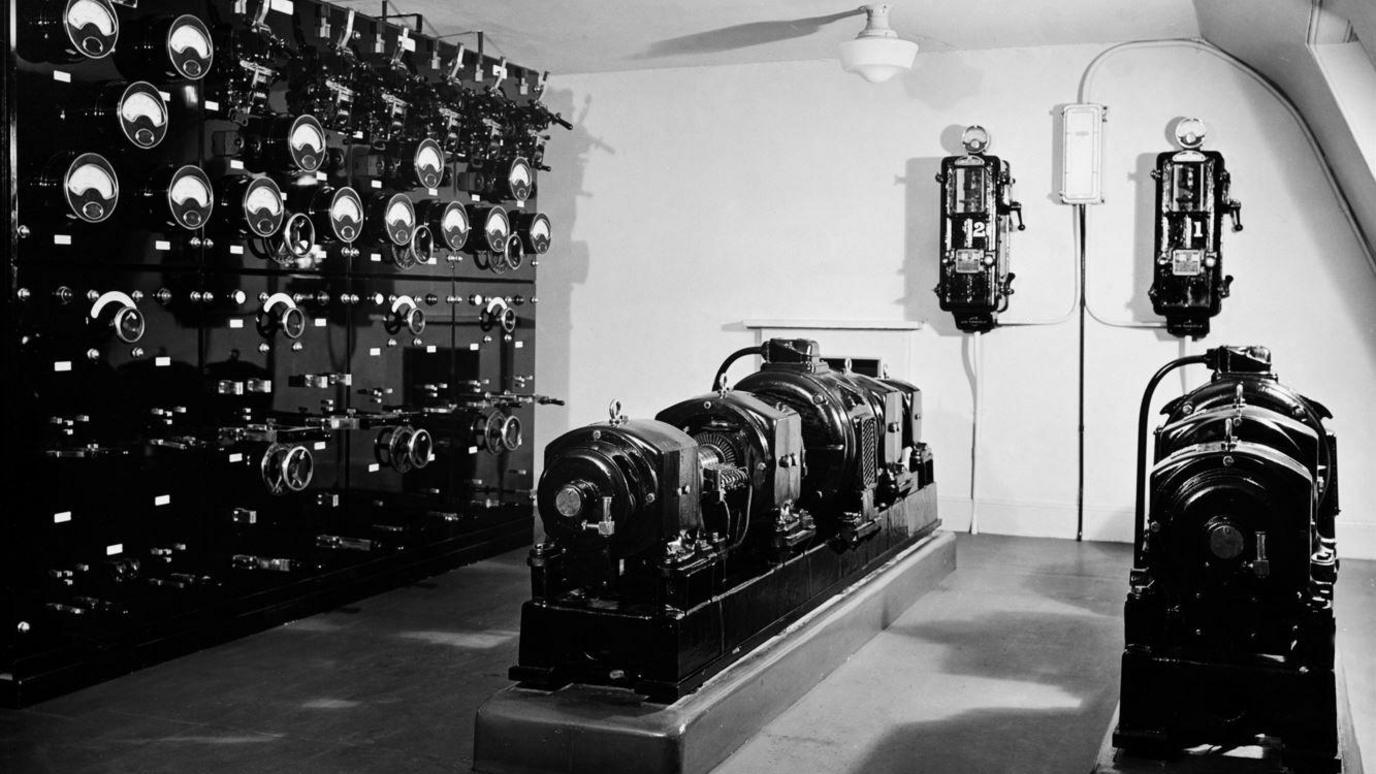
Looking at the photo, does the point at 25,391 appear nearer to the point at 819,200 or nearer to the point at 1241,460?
the point at 1241,460

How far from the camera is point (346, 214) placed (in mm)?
5836

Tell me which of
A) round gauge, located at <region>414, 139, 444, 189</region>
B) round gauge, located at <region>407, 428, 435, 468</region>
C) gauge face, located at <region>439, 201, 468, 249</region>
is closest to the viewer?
round gauge, located at <region>414, 139, 444, 189</region>

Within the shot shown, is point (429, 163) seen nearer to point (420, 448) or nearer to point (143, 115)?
point (420, 448)

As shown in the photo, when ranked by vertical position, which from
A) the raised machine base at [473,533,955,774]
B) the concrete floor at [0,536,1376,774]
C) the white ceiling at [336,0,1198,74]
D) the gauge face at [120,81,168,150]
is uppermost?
the white ceiling at [336,0,1198,74]

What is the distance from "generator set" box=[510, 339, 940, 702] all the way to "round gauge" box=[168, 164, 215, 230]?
1.82m

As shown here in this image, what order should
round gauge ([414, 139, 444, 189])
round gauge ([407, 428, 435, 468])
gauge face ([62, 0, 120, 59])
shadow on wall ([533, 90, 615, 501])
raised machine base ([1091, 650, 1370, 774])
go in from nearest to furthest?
raised machine base ([1091, 650, 1370, 774])
gauge face ([62, 0, 120, 59])
round gauge ([414, 139, 444, 189])
round gauge ([407, 428, 435, 468])
shadow on wall ([533, 90, 615, 501])

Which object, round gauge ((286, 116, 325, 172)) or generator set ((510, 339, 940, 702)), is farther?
round gauge ((286, 116, 325, 172))

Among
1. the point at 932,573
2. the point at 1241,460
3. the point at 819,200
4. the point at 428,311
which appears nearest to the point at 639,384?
the point at 819,200

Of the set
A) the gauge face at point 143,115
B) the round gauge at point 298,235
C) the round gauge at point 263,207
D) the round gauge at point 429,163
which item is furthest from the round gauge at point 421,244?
the gauge face at point 143,115

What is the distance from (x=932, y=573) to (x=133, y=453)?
362cm

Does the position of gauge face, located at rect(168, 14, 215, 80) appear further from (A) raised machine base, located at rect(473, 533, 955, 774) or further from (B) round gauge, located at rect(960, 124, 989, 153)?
(B) round gauge, located at rect(960, 124, 989, 153)

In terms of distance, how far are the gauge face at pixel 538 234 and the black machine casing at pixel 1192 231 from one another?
3.30m

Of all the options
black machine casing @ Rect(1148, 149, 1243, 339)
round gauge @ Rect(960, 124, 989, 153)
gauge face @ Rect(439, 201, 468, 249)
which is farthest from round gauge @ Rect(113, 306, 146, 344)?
black machine casing @ Rect(1148, 149, 1243, 339)

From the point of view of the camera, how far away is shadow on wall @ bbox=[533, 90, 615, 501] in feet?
28.8
